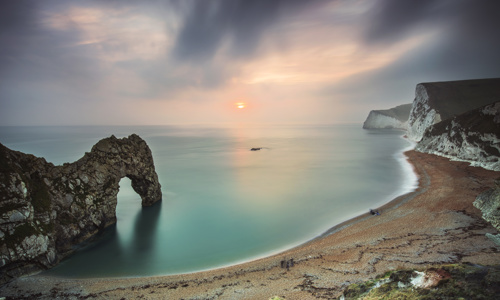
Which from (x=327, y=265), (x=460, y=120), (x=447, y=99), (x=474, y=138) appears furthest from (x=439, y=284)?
(x=447, y=99)

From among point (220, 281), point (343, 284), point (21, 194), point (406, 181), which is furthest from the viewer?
point (406, 181)

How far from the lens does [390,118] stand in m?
Answer: 161

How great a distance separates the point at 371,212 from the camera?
22.2 metres

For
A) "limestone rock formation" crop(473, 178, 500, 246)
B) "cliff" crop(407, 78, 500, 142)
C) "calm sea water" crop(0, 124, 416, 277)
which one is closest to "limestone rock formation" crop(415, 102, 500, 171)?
"calm sea water" crop(0, 124, 416, 277)

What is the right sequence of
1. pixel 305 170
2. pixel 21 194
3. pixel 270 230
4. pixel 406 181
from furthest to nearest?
→ 1. pixel 305 170
2. pixel 406 181
3. pixel 270 230
4. pixel 21 194

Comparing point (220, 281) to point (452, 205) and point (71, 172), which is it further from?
point (452, 205)

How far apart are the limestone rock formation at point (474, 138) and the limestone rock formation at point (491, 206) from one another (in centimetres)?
1540

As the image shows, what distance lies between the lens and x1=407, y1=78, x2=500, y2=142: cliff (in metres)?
68.7

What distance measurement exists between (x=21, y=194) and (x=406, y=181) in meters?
38.0

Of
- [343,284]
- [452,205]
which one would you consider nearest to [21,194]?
[343,284]

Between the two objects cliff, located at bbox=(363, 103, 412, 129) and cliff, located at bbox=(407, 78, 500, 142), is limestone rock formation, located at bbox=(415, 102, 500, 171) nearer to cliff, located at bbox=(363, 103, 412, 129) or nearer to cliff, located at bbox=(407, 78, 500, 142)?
cliff, located at bbox=(407, 78, 500, 142)

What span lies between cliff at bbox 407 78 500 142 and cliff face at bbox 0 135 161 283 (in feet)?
249

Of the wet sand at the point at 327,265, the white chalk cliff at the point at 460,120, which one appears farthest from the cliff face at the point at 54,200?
the white chalk cliff at the point at 460,120

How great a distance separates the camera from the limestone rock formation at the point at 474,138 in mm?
34031
